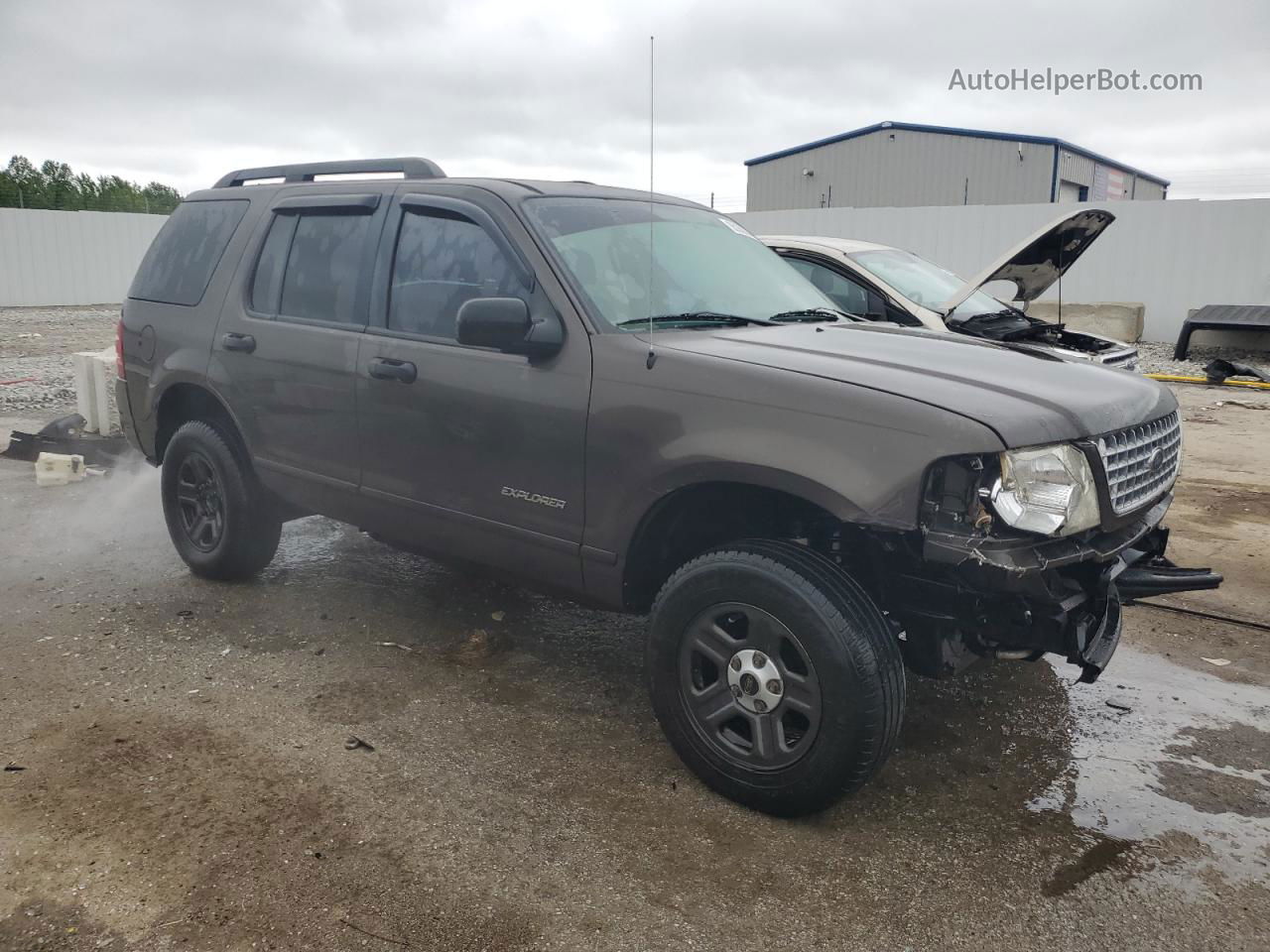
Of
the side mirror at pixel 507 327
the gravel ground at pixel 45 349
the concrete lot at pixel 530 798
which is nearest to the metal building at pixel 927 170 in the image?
the gravel ground at pixel 45 349

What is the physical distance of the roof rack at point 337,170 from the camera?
172 inches

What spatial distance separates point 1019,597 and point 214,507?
379 centimetres

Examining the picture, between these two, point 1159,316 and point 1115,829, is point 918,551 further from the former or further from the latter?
point 1159,316

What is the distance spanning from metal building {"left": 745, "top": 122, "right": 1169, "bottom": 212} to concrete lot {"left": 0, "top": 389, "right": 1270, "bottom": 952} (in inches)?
1036

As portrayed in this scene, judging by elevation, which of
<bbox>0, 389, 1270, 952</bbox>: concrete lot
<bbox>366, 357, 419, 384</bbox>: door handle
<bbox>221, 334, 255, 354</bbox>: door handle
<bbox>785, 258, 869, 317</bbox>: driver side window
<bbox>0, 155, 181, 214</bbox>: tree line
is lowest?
<bbox>0, 389, 1270, 952</bbox>: concrete lot

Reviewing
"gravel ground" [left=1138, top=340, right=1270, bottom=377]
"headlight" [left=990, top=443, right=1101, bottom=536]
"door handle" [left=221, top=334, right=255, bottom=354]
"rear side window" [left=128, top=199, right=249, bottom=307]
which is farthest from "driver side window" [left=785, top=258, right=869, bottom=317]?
"gravel ground" [left=1138, top=340, right=1270, bottom=377]

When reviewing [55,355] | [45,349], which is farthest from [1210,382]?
[45,349]

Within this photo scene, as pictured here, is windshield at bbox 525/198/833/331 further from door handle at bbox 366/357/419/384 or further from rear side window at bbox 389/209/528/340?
door handle at bbox 366/357/419/384

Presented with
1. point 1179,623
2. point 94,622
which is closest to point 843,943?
point 1179,623

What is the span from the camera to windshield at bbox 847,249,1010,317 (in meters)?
7.34

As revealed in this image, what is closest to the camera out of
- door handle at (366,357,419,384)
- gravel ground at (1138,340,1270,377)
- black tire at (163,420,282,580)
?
door handle at (366,357,419,384)

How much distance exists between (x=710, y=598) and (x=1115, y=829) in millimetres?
1393

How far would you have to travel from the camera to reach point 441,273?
157 inches

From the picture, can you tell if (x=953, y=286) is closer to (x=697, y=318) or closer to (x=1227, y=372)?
(x=697, y=318)
